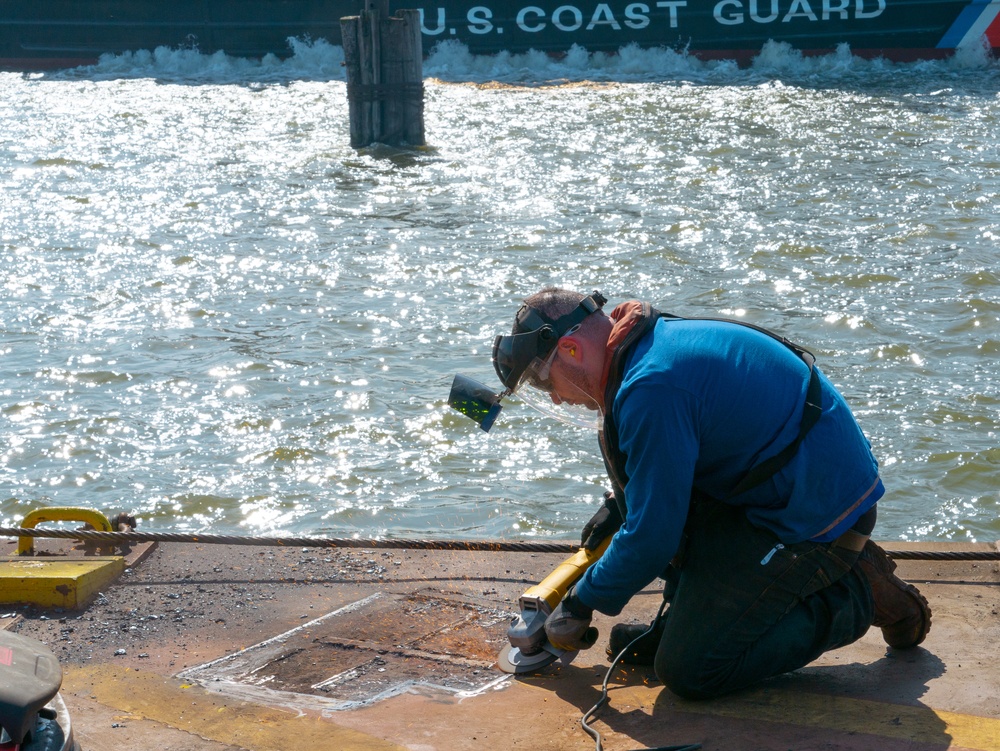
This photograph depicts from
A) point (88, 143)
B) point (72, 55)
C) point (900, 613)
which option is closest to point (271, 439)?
point (900, 613)

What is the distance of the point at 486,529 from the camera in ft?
20.1

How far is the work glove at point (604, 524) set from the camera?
12.1ft

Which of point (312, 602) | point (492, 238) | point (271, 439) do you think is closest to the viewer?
point (312, 602)

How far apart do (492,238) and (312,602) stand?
29.1ft

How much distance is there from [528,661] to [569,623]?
347mm

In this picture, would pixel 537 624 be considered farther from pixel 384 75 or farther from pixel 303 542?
pixel 384 75

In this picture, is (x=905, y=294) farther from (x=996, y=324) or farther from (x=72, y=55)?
(x=72, y=55)

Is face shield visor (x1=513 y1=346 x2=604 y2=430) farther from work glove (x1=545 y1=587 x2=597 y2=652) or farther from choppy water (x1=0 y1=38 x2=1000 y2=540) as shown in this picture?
choppy water (x1=0 y1=38 x2=1000 y2=540)

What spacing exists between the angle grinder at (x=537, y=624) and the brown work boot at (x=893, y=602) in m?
0.82

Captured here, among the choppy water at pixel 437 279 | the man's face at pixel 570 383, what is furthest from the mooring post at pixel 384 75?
the man's face at pixel 570 383

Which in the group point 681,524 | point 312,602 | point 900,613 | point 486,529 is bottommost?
point 486,529

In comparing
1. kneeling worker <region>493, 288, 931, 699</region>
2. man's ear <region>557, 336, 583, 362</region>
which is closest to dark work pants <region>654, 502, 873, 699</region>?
kneeling worker <region>493, 288, 931, 699</region>

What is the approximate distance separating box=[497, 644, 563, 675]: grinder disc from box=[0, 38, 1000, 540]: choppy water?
236 centimetres

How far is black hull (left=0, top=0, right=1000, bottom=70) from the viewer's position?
2480cm
